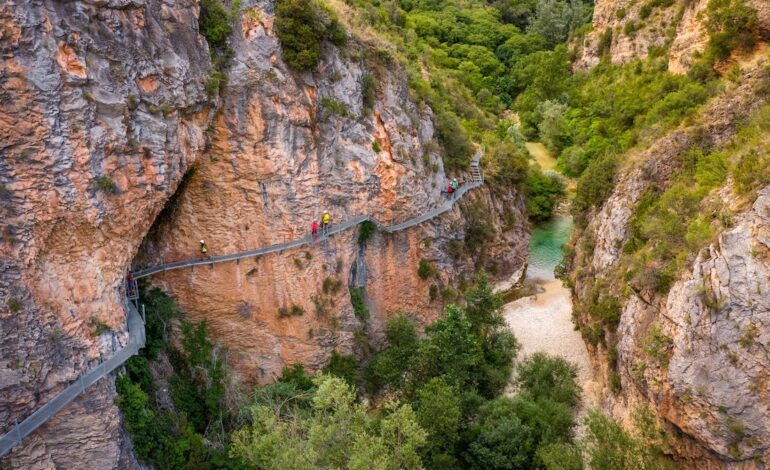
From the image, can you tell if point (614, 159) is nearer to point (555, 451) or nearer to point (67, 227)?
point (555, 451)

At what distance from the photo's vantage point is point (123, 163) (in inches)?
703

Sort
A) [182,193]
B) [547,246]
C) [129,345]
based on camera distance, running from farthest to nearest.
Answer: [547,246]
[182,193]
[129,345]

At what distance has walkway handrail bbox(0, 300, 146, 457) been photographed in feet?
49.4

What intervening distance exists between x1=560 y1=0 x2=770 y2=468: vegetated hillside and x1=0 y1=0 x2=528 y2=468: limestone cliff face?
345 inches

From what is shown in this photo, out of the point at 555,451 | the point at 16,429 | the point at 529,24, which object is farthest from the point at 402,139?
the point at 529,24

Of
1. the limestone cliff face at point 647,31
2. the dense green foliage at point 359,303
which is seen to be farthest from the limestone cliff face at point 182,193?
the limestone cliff face at point 647,31

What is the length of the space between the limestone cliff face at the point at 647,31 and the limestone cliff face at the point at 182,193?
629 inches

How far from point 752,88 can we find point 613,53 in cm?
2633

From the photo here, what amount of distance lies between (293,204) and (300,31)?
722 cm

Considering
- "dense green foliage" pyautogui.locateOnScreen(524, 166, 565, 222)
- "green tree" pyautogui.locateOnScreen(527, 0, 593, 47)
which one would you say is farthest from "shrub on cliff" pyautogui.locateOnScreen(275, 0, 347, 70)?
"green tree" pyautogui.locateOnScreen(527, 0, 593, 47)

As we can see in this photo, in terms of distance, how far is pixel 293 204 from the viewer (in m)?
24.1

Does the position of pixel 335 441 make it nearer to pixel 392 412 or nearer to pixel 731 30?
pixel 392 412

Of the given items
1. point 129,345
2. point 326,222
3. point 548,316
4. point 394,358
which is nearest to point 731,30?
point 548,316

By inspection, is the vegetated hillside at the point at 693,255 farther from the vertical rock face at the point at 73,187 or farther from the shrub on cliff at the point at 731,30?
the vertical rock face at the point at 73,187
